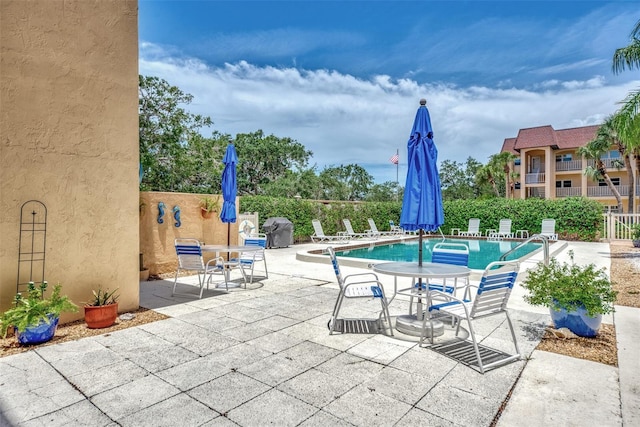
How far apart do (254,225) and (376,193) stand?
3123 cm

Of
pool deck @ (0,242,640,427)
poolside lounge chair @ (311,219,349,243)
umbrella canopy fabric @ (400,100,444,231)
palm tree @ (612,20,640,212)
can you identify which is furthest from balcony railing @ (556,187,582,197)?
umbrella canopy fabric @ (400,100,444,231)

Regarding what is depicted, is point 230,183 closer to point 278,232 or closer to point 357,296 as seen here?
point 357,296

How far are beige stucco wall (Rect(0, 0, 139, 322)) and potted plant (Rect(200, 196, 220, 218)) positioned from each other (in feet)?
13.5

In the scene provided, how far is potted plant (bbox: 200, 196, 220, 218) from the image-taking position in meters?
9.82

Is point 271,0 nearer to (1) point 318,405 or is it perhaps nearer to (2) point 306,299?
(2) point 306,299

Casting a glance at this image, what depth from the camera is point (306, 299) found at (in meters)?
6.25

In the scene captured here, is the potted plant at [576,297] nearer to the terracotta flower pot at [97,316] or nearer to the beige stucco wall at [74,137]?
the terracotta flower pot at [97,316]

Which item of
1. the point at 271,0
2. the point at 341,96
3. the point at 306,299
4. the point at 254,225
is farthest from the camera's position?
the point at 341,96

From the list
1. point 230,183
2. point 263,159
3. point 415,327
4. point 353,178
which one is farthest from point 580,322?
point 353,178

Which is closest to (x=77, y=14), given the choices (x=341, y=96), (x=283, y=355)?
(x=283, y=355)

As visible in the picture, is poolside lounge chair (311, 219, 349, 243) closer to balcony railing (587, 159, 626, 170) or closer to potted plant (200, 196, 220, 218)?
potted plant (200, 196, 220, 218)

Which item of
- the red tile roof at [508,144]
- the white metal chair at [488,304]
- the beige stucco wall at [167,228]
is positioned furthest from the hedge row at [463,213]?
the red tile roof at [508,144]

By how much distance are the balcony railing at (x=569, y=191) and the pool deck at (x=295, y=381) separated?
107 ft

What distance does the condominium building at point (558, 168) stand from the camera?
30.8 m
